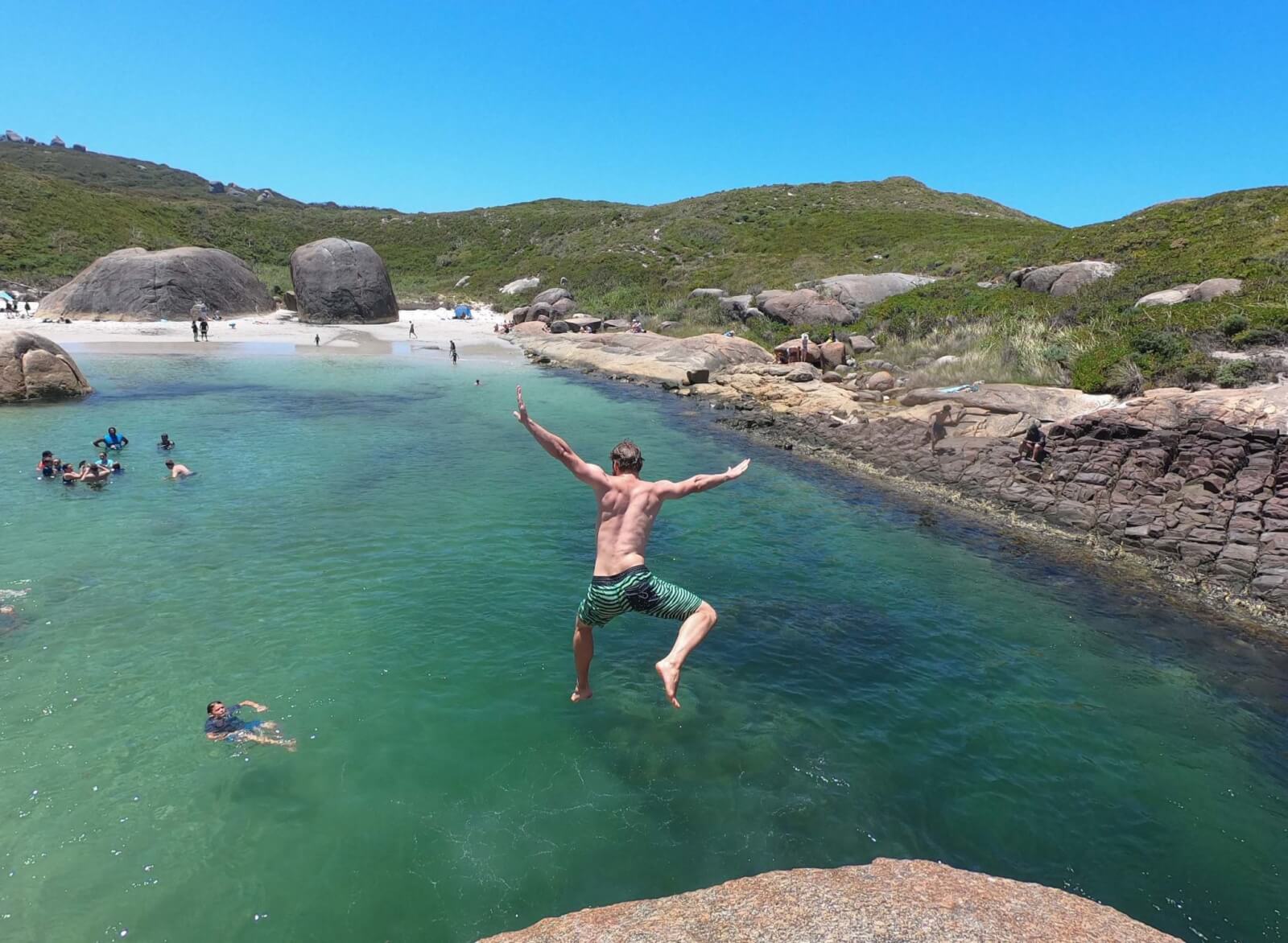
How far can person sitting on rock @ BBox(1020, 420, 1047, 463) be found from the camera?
16328 millimetres

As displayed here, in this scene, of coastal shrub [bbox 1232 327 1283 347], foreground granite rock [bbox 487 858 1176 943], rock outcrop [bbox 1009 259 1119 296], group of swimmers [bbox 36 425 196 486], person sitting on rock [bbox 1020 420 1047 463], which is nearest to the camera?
foreground granite rock [bbox 487 858 1176 943]

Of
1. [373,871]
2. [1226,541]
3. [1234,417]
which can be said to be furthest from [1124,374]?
[373,871]

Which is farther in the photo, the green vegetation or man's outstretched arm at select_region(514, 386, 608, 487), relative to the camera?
the green vegetation

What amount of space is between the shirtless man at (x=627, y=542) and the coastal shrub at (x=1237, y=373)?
15768 mm

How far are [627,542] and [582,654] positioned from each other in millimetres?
1335

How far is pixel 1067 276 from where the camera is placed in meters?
30.4

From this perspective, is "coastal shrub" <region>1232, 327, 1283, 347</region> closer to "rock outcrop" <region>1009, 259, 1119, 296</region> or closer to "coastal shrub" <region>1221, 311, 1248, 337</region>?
"coastal shrub" <region>1221, 311, 1248, 337</region>

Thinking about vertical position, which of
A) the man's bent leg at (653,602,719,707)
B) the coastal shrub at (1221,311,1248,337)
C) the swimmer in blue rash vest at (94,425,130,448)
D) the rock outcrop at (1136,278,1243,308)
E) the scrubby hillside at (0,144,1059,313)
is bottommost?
the swimmer in blue rash vest at (94,425,130,448)

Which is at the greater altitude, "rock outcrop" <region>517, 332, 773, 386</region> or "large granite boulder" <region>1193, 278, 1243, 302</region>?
"large granite boulder" <region>1193, 278, 1243, 302</region>

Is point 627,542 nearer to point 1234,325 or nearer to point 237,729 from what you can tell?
point 237,729

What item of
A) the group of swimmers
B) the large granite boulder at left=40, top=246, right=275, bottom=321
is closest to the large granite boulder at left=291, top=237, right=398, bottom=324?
the large granite boulder at left=40, top=246, right=275, bottom=321

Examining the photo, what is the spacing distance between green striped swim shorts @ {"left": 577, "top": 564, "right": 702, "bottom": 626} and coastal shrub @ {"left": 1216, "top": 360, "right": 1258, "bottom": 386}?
53.7 ft

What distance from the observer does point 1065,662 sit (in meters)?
9.03

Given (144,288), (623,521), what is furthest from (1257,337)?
(144,288)
